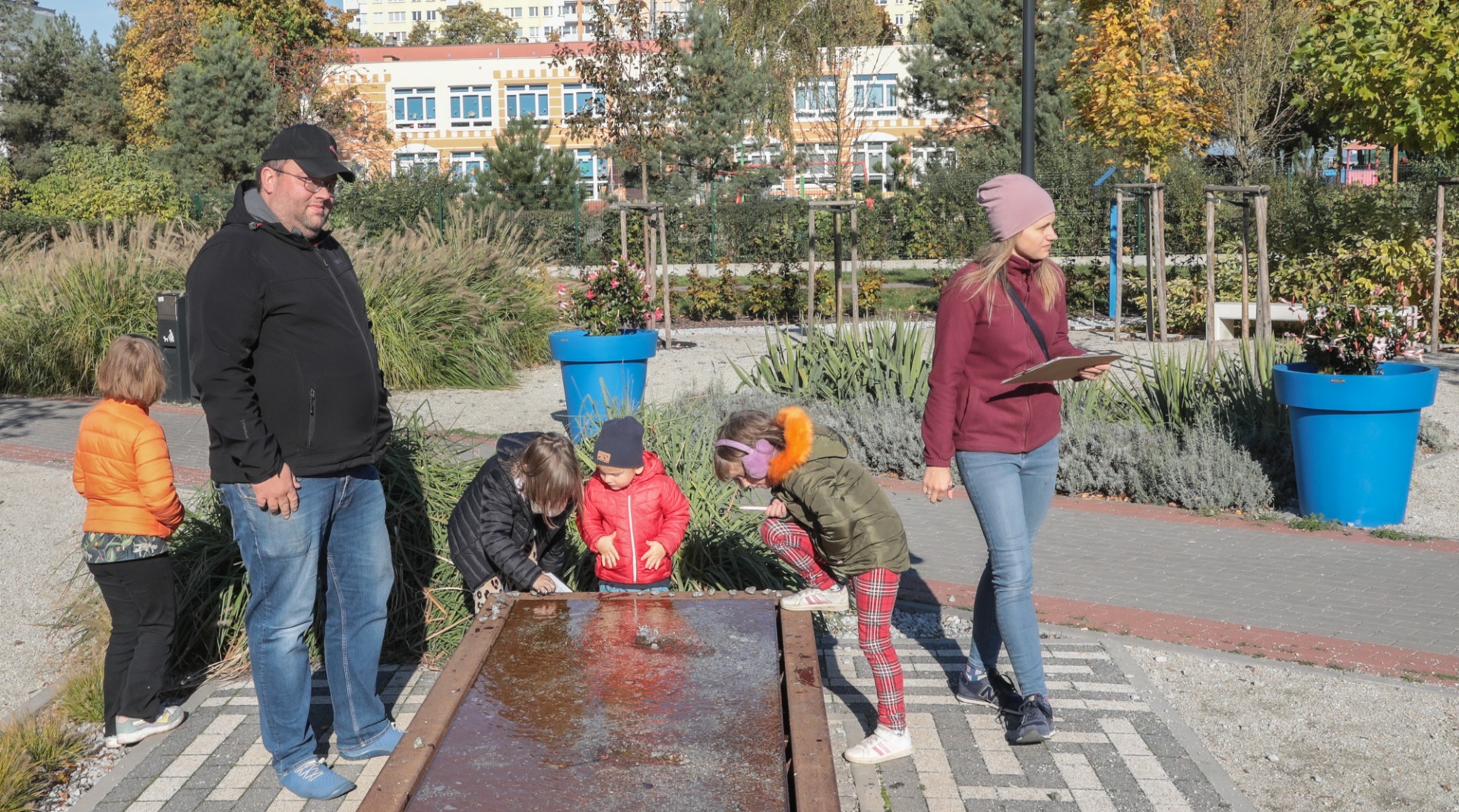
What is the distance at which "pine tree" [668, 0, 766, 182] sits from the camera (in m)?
35.8

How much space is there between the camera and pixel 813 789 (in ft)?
8.57

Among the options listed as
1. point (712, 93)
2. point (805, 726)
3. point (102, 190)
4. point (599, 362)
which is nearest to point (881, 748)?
point (805, 726)

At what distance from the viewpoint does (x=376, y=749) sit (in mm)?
3973

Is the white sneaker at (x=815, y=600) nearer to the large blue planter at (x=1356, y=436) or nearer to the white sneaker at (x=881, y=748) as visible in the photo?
the white sneaker at (x=881, y=748)

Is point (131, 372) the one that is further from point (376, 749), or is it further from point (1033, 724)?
point (1033, 724)

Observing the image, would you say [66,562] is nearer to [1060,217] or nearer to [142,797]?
[142,797]

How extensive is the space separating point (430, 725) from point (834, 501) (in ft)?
4.73

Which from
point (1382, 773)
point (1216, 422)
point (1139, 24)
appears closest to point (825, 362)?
point (1216, 422)

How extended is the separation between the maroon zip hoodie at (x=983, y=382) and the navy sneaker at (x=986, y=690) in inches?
34.9

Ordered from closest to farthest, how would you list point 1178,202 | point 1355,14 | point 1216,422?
point 1216,422, point 1355,14, point 1178,202

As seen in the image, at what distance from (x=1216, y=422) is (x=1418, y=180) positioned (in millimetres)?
11522

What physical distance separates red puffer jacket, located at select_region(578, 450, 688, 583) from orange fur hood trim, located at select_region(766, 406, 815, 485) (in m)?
0.65

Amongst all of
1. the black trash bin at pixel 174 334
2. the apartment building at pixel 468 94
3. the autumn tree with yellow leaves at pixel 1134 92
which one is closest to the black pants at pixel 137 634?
the black trash bin at pixel 174 334

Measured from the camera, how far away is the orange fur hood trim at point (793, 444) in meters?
3.85
